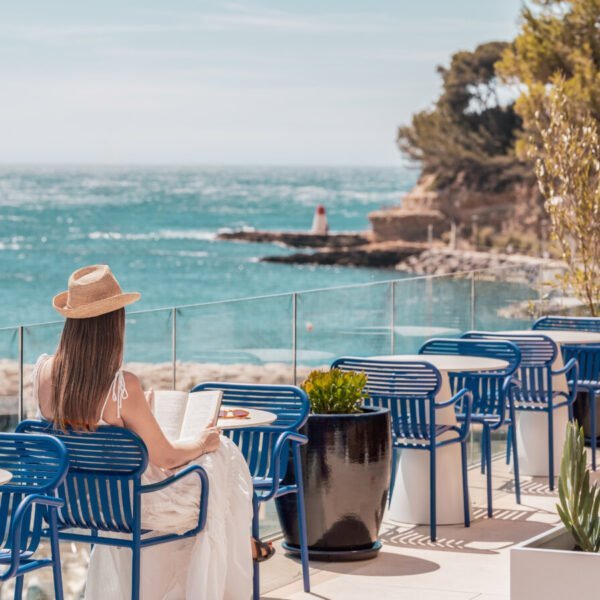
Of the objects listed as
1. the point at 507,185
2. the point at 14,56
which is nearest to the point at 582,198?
the point at 507,185

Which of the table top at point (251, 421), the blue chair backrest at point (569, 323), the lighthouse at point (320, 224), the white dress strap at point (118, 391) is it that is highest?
the lighthouse at point (320, 224)

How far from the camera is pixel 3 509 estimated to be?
4.48 metres

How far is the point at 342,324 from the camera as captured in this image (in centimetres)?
882

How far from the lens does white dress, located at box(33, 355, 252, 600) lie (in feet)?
15.9

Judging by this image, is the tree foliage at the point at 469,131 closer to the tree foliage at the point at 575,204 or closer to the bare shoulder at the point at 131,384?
the tree foliage at the point at 575,204

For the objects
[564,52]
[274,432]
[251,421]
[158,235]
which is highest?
[564,52]

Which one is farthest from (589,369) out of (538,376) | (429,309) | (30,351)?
(30,351)

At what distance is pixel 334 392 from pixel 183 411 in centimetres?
137

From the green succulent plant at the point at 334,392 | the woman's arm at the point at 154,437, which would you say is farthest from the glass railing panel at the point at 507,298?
the woman's arm at the point at 154,437

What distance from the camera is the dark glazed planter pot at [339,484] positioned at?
641 cm

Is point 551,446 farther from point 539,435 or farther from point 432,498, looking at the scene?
point 432,498

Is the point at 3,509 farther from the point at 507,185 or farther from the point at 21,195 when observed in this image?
the point at 21,195

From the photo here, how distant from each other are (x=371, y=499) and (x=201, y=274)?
8049cm

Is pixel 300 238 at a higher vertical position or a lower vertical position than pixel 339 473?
higher
